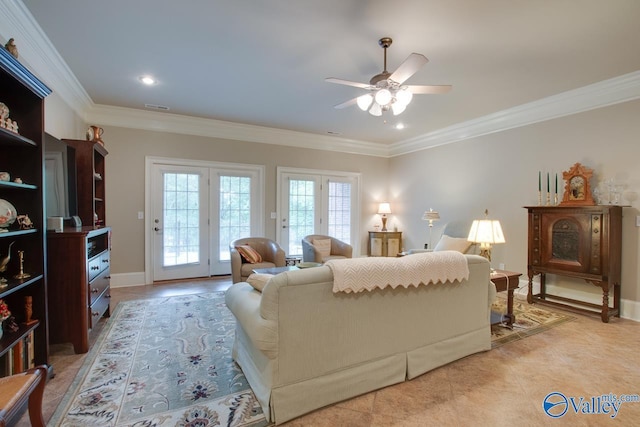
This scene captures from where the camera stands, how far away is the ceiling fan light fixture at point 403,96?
2.63 metres

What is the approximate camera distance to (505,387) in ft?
6.86

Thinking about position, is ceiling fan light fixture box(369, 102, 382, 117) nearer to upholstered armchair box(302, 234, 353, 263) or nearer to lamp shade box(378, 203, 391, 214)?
upholstered armchair box(302, 234, 353, 263)

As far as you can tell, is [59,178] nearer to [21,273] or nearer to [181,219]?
[21,273]

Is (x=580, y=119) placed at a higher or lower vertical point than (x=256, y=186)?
higher

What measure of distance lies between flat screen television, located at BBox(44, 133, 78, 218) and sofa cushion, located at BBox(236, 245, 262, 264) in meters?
1.89

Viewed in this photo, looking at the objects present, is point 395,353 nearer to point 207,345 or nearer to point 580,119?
point 207,345

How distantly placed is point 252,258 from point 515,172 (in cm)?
403

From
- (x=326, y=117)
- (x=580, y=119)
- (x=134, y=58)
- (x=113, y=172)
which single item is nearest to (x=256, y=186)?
(x=326, y=117)

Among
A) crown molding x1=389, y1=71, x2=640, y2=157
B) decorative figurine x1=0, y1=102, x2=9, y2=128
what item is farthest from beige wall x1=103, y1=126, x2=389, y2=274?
decorative figurine x1=0, y1=102, x2=9, y2=128

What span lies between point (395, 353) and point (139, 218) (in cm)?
441

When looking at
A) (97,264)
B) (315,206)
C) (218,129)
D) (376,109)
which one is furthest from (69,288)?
(315,206)

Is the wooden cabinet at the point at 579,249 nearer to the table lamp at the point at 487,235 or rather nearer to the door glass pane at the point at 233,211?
the table lamp at the point at 487,235

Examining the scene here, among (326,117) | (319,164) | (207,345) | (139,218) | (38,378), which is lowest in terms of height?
(207,345)

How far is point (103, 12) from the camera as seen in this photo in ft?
7.69
